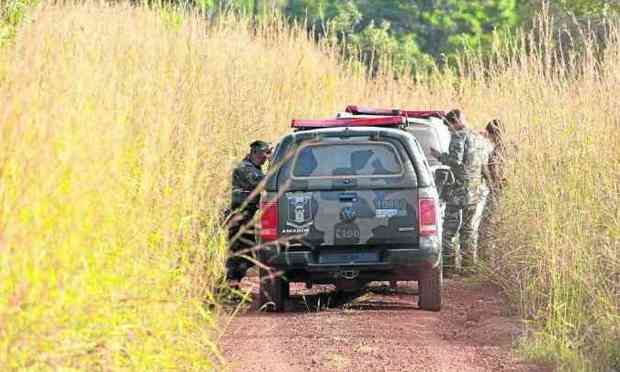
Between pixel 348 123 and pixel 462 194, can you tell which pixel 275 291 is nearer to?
pixel 348 123

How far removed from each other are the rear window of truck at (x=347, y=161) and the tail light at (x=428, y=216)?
0.33 meters

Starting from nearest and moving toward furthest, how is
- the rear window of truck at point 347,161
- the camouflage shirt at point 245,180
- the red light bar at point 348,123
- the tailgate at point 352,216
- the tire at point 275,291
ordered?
the tailgate at point 352,216 → the rear window of truck at point 347,161 → the tire at point 275,291 → the camouflage shirt at point 245,180 → the red light bar at point 348,123

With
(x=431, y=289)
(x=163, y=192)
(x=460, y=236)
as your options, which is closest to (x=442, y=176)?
(x=460, y=236)

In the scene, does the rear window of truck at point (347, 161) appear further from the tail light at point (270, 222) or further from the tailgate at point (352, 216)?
the tail light at point (270, 222)

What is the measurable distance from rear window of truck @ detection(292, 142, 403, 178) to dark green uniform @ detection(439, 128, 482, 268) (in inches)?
151

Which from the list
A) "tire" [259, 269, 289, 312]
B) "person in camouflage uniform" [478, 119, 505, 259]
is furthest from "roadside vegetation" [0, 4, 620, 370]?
"tire" [259, 269, 289, 312]

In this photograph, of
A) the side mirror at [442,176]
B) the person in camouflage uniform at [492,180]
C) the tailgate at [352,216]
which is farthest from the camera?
the person in camouflage uniform at [492,180]

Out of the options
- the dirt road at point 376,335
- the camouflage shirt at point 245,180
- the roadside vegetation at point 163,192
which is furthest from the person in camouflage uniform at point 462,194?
the camouflage shirt at point 245,180

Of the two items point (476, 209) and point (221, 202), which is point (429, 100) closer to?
point (476, 209)

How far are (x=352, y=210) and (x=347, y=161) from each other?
19.0 inches

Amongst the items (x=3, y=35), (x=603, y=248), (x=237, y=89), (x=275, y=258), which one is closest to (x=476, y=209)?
(x=237, y=89)

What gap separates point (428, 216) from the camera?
14266 millimetres

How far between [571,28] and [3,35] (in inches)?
1045

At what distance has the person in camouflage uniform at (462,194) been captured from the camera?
59.9 feet
